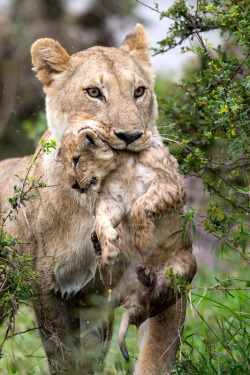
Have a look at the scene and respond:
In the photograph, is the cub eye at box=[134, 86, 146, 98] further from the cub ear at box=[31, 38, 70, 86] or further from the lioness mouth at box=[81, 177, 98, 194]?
the lioness mouth at box=[81, 177, 98, 194]

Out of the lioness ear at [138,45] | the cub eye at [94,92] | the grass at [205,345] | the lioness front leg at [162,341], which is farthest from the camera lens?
the lioness ear at [138,45]

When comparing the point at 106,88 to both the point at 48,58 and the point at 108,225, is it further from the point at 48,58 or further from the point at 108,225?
the point at 108,225

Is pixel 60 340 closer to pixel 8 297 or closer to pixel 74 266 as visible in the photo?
pixel 74 266

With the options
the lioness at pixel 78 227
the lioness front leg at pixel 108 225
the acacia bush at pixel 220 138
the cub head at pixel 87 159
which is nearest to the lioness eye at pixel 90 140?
the cub head at pixel 87 159

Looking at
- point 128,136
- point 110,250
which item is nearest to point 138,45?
point 128,136

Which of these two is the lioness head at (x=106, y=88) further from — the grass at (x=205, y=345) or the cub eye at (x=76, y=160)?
the grass at (x=205, y=345)

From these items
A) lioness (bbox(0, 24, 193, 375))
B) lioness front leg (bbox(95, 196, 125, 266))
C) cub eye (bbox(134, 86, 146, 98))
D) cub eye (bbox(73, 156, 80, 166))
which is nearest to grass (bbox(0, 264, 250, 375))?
lioness (bbox(0, 24, 193, 375))

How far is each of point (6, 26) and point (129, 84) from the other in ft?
19.9

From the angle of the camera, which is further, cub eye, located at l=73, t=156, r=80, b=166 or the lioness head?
the lioness head

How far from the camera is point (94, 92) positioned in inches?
189

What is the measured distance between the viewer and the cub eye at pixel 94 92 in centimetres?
476

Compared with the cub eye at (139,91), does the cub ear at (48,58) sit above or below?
above

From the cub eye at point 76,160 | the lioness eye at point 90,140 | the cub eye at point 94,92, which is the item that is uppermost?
the cub eye at point 94,92

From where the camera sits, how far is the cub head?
4.03 m
